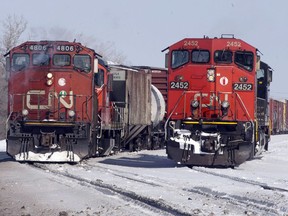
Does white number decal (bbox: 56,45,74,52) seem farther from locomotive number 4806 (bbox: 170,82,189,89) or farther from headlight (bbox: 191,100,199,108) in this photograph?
headlight (bbox: 191,100,199,108)

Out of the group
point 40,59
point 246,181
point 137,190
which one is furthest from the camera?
point 40,59

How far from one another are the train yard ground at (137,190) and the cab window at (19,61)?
3.26 metres

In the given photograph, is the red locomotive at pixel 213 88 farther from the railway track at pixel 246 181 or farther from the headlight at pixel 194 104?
the railway track at pixel 246 181

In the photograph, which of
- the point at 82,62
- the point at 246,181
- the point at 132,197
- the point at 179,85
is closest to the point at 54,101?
the point at 82,62

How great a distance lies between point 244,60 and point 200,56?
131 cm

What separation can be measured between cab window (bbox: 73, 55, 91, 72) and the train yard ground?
3.22 m

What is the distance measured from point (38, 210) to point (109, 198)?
173cm

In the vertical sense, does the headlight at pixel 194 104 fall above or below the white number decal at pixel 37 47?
below

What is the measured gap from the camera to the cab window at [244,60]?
20062mm

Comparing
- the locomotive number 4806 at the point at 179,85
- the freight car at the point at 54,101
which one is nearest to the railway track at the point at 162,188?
the freight car at the point at 54,101

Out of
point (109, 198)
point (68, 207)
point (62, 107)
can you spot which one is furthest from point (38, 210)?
point (62, 107)

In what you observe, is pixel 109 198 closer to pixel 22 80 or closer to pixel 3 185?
pixel 3 185

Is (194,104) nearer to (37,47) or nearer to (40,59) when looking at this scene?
(40,59)

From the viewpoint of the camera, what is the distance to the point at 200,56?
66.7ft
